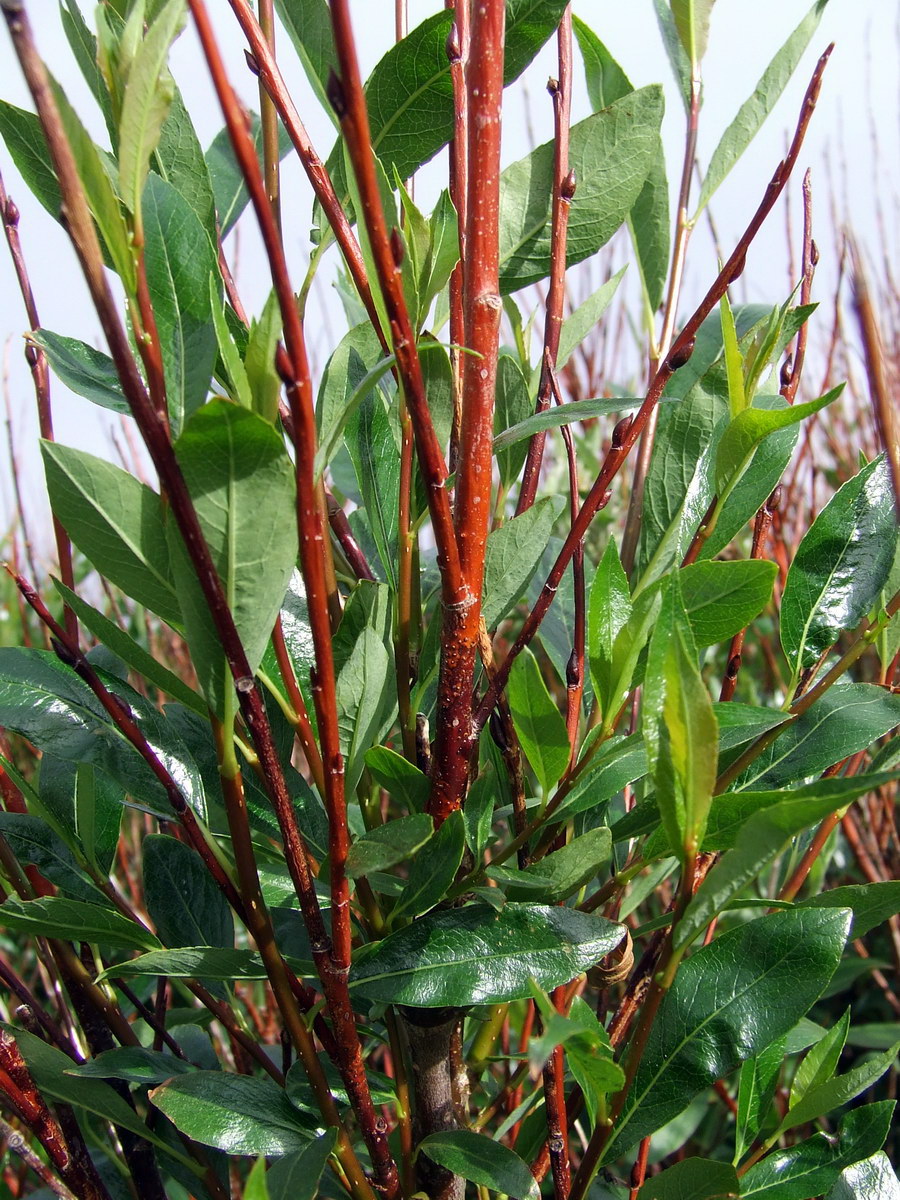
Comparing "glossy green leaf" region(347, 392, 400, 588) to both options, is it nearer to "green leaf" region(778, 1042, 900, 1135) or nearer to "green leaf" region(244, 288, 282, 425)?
"green leaf" region(244, 288, 282, 425)

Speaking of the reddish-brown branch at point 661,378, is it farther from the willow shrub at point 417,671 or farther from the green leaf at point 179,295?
the green leaf at point 179,295

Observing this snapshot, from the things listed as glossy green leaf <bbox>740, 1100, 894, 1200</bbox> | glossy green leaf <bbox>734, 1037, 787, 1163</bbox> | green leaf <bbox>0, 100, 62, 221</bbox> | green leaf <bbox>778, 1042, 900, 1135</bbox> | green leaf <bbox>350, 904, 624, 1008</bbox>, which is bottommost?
glossy green leaf <bbox>740, 1100, 894, 1200</bbox>

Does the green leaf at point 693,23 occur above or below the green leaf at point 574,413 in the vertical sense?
above

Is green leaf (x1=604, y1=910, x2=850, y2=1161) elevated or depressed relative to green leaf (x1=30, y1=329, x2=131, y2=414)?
depressed

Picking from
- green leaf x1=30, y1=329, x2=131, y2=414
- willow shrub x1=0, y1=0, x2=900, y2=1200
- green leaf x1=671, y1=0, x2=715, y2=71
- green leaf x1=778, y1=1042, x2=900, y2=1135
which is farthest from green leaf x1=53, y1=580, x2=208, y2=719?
green leaf x1=671, y1=0, x2=715, y2=71

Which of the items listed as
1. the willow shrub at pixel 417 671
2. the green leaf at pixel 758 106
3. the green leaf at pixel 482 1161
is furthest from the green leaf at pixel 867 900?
the green leaf at pixel 758 106

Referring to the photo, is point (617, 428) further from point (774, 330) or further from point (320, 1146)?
point (320, 1146)
